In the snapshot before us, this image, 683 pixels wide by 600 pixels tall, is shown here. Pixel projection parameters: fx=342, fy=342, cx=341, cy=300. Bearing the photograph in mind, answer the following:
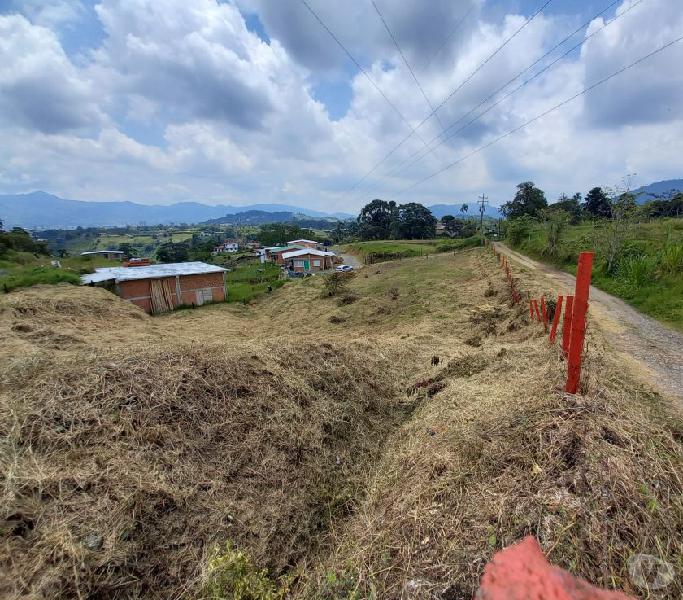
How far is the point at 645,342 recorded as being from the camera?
8.30 m

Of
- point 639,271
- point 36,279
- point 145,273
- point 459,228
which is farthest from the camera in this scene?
point 459,228

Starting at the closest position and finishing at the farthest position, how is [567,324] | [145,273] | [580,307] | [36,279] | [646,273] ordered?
[580,307] → [567,324] → [646,273] → [36,279] → [145,273]

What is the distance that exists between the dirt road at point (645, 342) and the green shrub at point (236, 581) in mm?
6330

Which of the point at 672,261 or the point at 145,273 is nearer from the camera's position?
the point at 672,261

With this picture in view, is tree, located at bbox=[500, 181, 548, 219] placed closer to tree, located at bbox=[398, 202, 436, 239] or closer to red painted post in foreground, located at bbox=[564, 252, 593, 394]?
tree, located at bbox=[398, 202, 436, 239]

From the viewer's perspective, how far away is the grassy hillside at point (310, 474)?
8.63ft

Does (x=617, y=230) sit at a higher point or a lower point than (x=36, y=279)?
higher

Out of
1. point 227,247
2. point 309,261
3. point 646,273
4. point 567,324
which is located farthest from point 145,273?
point 227,247

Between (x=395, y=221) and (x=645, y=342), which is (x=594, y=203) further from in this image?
(x=645, y=342)

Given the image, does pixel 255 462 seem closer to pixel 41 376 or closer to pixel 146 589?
pixel 146 589

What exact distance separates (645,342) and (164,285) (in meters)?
24.8

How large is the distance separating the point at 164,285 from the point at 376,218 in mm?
80110

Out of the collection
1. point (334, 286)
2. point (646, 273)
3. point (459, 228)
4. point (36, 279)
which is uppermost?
point (459, 228)

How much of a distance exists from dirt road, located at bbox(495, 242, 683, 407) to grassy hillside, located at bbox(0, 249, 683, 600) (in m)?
0.74
